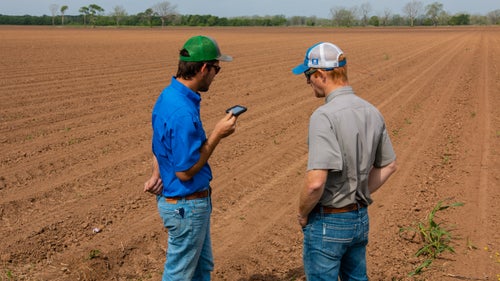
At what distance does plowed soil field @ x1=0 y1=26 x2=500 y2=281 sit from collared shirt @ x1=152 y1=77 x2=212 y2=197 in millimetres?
1845

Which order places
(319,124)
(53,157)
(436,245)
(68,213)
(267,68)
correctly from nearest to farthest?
(319,124) → (436,245) → (68,213) → (53,157) → (267,68)

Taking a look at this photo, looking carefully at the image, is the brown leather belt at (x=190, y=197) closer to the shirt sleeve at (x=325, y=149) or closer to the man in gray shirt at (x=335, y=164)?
the man in gray shirt at (x=335, y=164)

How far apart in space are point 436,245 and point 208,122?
6.29 meters

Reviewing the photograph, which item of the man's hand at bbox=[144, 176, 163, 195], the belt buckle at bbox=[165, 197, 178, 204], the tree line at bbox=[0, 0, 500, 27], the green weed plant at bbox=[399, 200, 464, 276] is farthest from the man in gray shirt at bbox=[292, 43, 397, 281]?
the tree line at bbox=[0, 0, 500, 27]

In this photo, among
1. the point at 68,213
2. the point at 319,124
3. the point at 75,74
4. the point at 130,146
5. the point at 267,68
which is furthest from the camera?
the point at 267,68

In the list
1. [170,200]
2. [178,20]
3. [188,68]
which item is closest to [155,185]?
[170,200]

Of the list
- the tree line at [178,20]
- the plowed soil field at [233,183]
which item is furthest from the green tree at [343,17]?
the plowed soil field at [233,183]

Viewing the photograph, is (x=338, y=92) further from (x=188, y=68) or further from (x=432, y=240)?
(x=432, y=240)

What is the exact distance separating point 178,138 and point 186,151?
82mm

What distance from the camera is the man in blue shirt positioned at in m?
2.94

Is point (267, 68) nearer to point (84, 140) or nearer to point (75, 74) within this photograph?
point (75, 74)

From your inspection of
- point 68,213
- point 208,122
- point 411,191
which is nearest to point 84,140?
point 208,122

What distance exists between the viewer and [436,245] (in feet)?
16.8

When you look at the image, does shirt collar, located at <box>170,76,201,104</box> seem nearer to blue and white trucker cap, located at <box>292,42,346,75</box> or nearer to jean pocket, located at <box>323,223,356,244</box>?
blue and white trucker cap, located at <box>292,42,346,75</box>
